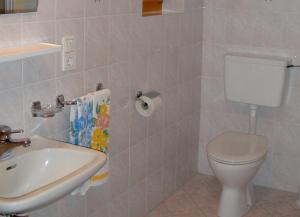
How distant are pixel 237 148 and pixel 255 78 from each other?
528 millimetres

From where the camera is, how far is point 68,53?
2.29 m

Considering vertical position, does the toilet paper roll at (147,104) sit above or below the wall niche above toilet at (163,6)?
below

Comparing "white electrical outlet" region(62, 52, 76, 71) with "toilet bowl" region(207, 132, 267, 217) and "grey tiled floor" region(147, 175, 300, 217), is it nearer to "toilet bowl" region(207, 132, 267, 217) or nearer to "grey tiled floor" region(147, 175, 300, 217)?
"toilet bowl" region(207, 132, 267, 217)

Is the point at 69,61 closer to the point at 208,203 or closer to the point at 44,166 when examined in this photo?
the point at 44,166

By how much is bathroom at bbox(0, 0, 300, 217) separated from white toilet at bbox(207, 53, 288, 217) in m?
0.13

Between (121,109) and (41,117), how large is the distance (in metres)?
0.68

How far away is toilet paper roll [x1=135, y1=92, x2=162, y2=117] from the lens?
9.36 feet

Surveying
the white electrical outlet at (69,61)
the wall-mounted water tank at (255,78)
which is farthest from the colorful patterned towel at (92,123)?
the wall-mounted water tank at (255,78)

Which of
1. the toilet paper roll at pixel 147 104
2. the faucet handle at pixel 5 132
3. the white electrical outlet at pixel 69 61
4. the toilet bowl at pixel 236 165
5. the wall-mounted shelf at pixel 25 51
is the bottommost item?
the toilet bowl at pixel 236 165

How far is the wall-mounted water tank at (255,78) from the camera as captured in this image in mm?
3359

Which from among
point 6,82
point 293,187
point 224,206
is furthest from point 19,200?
point 293,187

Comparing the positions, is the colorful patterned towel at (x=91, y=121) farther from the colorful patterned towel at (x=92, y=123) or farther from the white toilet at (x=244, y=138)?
the white toilet at (x=244, y=138)

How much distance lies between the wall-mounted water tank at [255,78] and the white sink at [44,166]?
1737mm

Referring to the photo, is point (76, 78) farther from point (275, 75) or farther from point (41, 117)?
point (275, 75)
